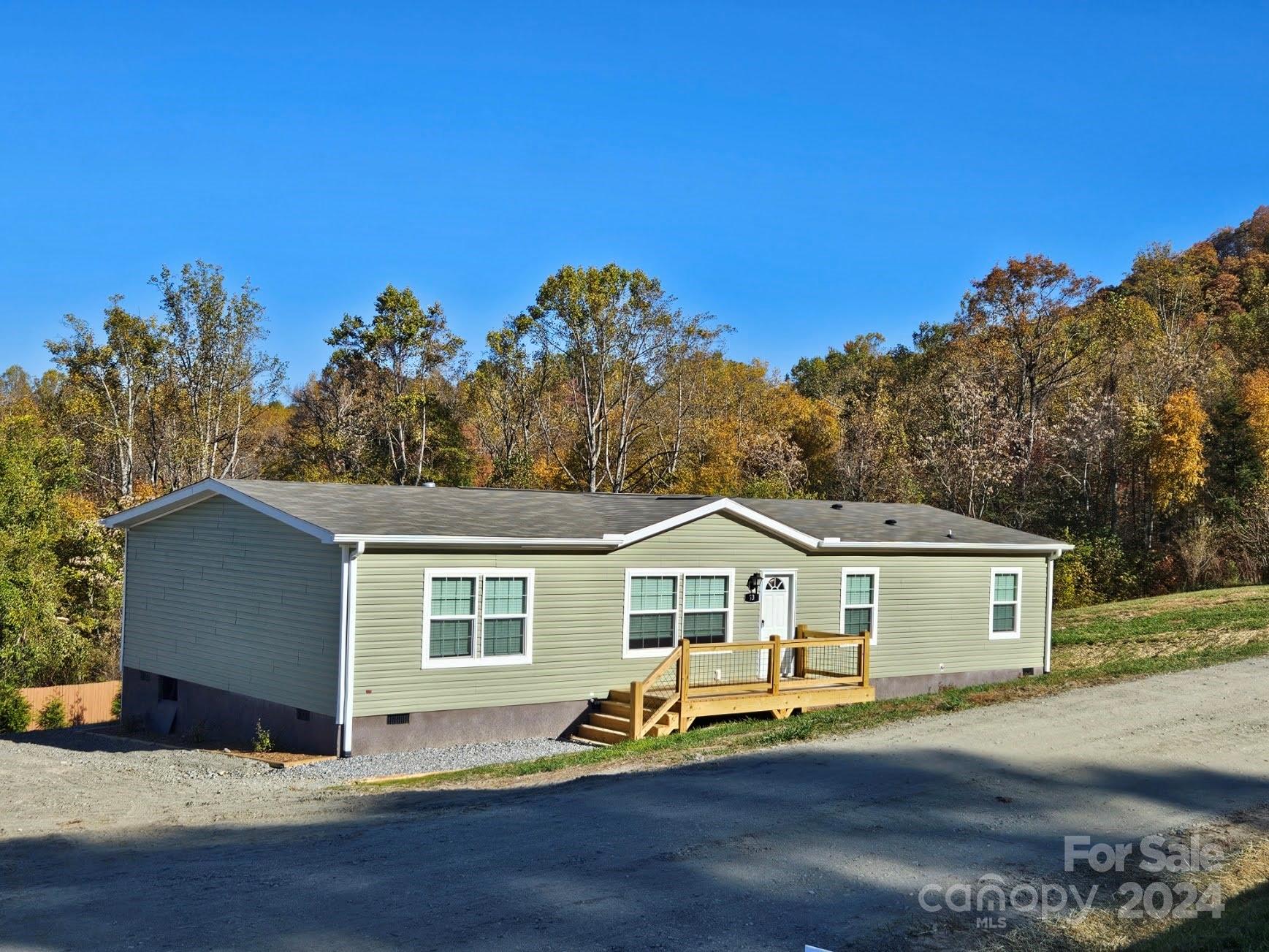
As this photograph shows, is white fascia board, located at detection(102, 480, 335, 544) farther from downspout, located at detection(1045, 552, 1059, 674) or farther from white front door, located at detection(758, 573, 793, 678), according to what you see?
downspout, located at detection(1045, 552, 1059, 674)

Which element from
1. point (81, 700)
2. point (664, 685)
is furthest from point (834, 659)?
point (81, 700)

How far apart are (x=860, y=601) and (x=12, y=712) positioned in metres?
16.9

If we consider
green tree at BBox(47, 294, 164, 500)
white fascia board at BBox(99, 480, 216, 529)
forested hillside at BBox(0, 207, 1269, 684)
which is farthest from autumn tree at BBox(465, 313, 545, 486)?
white fascia board at BBox(99, 480, 216, 529)

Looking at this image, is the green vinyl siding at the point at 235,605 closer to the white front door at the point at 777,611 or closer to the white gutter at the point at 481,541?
the white gutter at the point at 481,541

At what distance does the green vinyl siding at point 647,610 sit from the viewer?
1591cm

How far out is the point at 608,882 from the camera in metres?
8.36

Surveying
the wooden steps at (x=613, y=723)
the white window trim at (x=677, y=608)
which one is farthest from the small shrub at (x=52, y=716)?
the white window trim at (x=677, y=608)

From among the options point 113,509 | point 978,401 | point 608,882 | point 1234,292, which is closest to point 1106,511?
point 978,401

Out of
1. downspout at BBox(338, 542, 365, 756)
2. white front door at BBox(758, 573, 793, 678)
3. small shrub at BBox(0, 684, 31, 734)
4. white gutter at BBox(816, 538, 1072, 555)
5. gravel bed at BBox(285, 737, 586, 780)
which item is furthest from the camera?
small shrub at BBox(0, 684, 31, 734)

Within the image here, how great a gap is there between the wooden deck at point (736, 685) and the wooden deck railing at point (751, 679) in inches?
0.5

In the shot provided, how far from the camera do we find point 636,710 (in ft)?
54.6

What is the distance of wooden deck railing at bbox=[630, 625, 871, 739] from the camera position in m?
17.0

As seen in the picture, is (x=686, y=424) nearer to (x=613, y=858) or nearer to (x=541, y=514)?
(x=541, y=514)

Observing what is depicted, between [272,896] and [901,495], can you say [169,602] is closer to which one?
[272,896]
